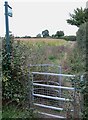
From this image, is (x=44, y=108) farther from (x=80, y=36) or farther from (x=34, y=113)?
(x=80, y=36)

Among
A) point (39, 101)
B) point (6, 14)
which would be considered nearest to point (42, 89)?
point (39, 101)

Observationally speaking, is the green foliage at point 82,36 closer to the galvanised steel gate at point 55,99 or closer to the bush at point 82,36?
the bush at point 82,36

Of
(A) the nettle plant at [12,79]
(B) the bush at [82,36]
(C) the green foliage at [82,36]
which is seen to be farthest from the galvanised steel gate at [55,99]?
(B) the bush at [82,36]

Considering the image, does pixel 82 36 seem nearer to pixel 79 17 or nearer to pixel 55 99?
pixel 55 99

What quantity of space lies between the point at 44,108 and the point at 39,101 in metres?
0.26

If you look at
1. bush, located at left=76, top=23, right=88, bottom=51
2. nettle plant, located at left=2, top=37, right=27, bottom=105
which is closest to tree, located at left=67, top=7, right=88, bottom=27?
bush, located at left=76, top=23, right=88, bottom=51

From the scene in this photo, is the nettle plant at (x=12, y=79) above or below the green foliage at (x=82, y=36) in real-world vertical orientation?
below

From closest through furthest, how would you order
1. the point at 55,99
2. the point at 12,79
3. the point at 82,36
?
the point at 55,99, the point at 12,79, the point at 82,36

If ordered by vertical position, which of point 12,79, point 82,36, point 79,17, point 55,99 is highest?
point 79,17

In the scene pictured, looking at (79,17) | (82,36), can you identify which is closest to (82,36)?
(82,36)

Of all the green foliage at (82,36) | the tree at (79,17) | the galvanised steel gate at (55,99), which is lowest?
the galvanised steel gate at (55,99)

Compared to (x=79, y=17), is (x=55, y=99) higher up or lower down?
lower down

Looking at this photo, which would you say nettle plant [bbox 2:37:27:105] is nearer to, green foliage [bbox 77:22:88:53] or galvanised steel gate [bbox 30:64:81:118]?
galvanised steel gate [bbox 30:64:81:118]

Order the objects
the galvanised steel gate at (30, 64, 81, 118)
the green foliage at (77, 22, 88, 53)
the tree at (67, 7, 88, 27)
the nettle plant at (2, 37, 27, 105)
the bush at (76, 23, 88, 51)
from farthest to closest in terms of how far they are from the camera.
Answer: the tree at (67, 7, 88, 27) → the bush at (76, 23, 88, 51) → the green foliage at (77, 22, 88, 53) → the nettle plant at (2, 37, 27, 105) → the galvanised steel gate at (30, 64, 81, 118)
